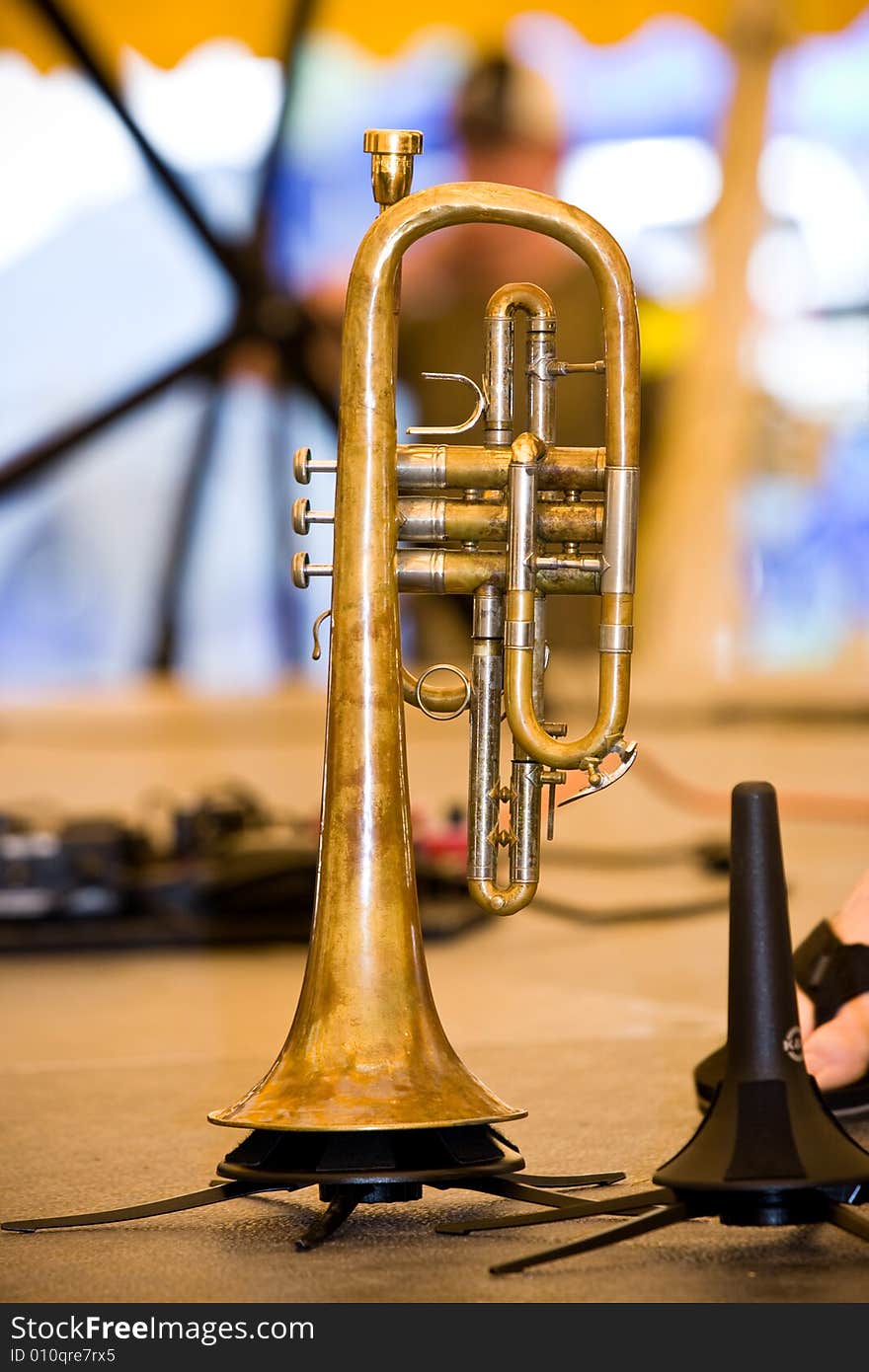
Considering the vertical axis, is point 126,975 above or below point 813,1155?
above

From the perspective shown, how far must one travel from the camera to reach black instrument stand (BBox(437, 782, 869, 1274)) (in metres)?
1.07

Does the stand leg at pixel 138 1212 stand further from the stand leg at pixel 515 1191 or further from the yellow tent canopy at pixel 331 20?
the yellow tent canopy at pixel 331 20

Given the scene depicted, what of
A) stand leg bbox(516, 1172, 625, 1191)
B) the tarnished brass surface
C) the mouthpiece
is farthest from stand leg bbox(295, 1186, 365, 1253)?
the mouthpiece

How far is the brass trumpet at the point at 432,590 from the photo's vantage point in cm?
120

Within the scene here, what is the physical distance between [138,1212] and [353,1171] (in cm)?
17

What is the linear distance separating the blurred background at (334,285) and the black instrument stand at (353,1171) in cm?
465

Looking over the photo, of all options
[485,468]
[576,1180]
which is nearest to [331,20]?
[485,468]

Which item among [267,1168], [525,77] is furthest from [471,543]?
[525,77]

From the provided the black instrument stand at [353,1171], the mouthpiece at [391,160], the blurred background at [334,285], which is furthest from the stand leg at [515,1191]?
the blurred background at [334,285]

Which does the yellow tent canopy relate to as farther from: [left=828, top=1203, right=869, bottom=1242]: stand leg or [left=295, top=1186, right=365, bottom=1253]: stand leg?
[left=828, top=1203, right=869, bottom=1242]: stand leg

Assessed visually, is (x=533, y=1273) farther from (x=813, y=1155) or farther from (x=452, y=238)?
(x=452, y=238)
